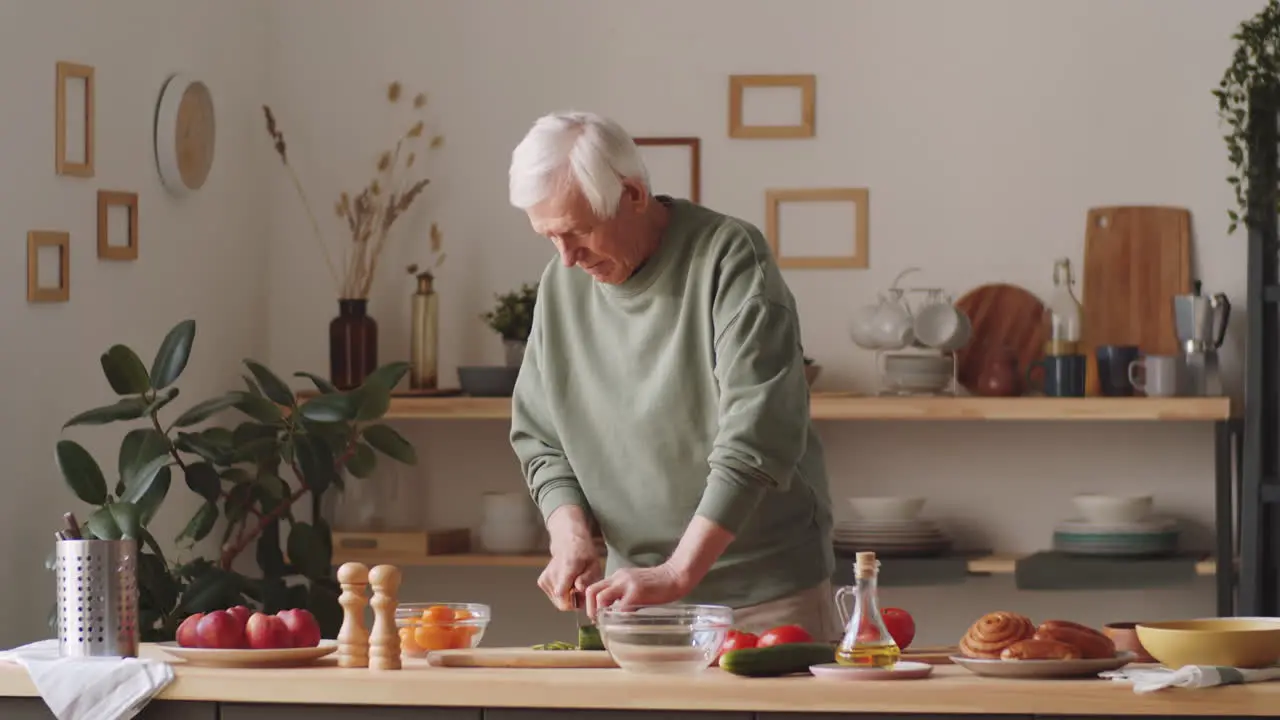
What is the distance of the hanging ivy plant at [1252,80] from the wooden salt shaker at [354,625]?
2.54 metres

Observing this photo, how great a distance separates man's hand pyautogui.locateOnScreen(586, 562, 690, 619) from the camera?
7.55 feet

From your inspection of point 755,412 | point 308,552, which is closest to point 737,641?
point 755,412

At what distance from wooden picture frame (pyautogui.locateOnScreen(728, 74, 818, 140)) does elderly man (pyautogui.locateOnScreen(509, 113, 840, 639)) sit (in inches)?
76.1

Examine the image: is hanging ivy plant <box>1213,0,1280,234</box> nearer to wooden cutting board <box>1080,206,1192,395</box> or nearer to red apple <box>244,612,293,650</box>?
wooden cutting board <box>1080,206,1192,395</box>

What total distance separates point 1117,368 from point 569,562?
2153mm

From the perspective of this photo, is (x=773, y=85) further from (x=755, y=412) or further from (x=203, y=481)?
(x=755, y=412)

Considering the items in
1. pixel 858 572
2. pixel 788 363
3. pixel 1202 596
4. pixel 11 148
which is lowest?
pixel 1202 596

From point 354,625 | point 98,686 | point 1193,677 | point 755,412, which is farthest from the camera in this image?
point 755,412

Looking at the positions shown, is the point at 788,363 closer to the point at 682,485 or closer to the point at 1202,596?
the point at 682,485

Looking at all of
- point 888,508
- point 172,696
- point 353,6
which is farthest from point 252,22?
point 172,696

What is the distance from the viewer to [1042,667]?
2027 mm

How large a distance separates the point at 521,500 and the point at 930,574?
3.41 ft

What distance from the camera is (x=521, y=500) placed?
177 inches

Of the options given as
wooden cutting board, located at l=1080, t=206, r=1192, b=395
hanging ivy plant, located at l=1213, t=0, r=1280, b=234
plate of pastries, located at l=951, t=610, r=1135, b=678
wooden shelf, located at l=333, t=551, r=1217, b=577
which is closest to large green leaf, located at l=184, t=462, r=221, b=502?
wooden shelf, located at l=333, t=551, r=1217, b=577
